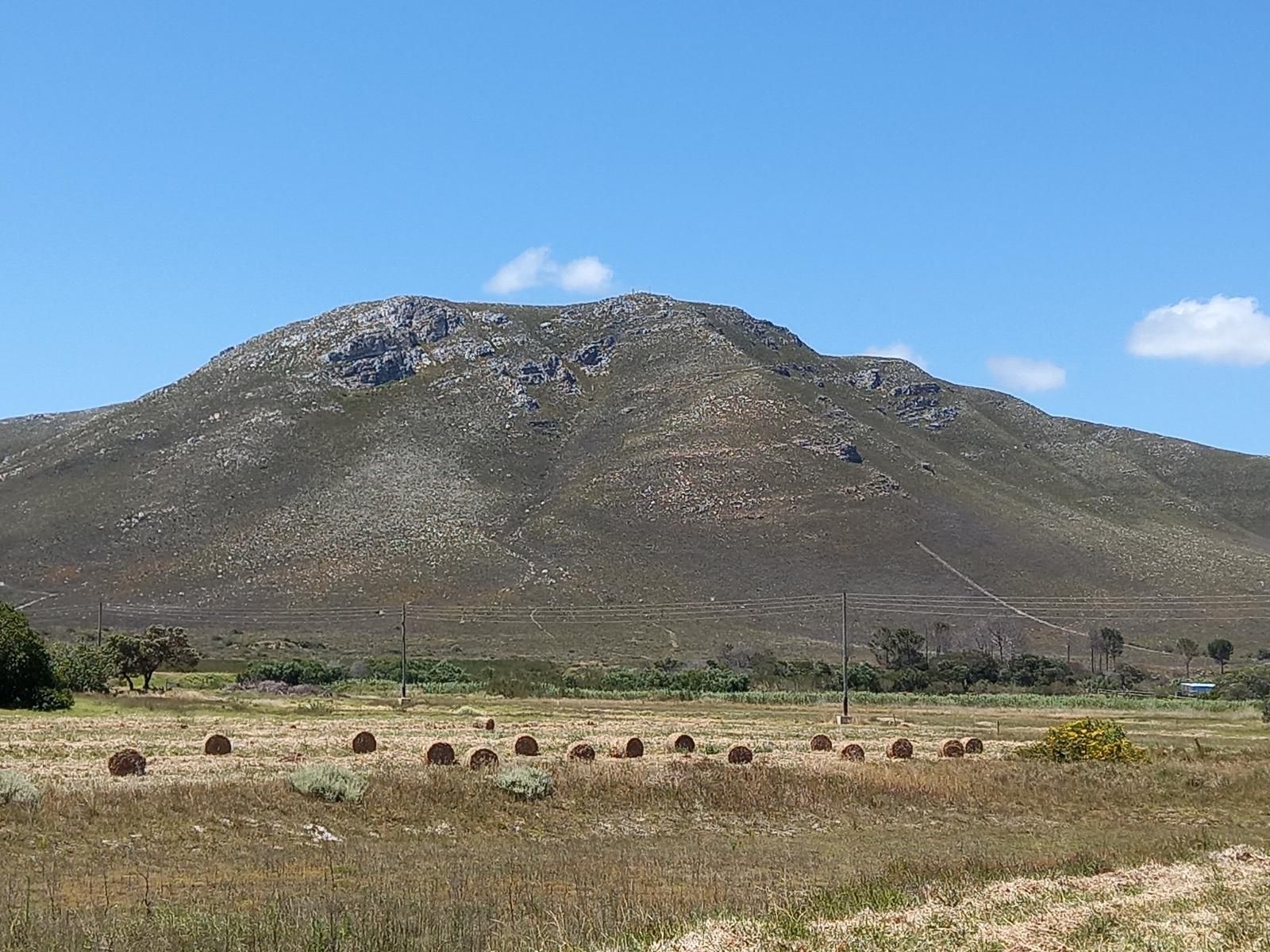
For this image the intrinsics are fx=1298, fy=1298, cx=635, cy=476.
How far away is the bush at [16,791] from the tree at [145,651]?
50.5 meters

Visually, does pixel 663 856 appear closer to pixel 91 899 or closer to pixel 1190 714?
pixel 91 899

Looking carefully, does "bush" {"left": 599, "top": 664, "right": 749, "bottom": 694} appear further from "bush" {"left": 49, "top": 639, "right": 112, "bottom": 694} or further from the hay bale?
the hay bale

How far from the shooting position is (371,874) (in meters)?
17.5

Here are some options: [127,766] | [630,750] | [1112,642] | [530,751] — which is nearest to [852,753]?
[630,750]

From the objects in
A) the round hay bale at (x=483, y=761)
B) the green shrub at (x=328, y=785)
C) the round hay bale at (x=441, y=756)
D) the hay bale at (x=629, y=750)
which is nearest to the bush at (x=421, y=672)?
the hay bale at (x=629, y=750)

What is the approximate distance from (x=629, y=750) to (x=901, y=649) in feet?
197

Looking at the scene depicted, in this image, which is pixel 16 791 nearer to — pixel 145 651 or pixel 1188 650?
pixel 145 651

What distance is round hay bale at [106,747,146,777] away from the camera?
2472 cm

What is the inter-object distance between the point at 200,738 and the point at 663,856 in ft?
65.1

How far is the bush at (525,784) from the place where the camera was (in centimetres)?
2456

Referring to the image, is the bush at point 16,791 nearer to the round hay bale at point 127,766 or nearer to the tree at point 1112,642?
the round hay bale at point 127,766

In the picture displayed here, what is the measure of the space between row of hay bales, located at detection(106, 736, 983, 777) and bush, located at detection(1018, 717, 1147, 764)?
2237mm

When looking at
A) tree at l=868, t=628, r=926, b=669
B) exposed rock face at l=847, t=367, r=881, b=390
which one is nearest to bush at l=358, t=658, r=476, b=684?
tree at l=868, t=628, r=926, b=669

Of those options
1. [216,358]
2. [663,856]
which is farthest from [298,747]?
[216,358]
